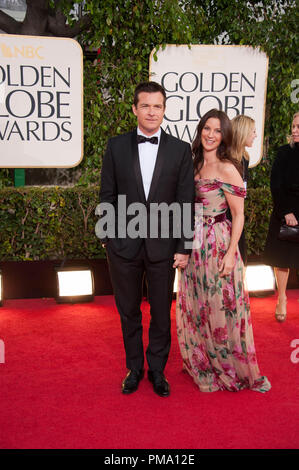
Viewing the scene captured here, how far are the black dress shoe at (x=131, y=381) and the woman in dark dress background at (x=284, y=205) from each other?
162 centimetres

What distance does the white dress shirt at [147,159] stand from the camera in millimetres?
2455

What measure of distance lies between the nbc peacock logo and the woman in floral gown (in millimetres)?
2456

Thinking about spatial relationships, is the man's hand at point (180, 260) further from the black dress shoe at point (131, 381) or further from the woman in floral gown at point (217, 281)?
the black dress shoe at point (131, 381)

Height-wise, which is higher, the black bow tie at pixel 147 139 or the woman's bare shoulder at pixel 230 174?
the black bow tie at pixel 147 139

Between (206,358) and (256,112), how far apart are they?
2985 millimetres

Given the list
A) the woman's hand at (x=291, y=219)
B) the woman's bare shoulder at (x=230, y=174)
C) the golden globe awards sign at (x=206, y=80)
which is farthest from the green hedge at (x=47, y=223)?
the woman's bare shoulder at (x=230, y=174)

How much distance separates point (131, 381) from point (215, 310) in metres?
0.65

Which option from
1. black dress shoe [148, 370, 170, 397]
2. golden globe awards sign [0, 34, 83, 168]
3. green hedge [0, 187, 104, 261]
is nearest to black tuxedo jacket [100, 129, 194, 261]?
black dress shoe [148, 370, 170, 397]

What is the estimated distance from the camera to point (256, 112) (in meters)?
4.73

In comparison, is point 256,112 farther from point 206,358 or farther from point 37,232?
point 206,358

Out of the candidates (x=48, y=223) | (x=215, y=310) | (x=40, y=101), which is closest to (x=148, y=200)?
(x=215, y=310)

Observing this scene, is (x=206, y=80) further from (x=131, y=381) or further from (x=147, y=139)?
(x=131, y=381)

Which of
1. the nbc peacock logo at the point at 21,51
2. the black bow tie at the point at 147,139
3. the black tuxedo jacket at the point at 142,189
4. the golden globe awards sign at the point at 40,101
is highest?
the nbc peacock logo at the point at 21,51

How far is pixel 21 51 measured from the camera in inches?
167
